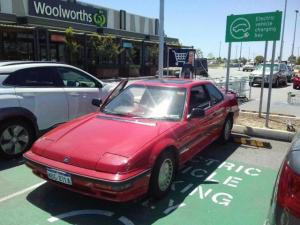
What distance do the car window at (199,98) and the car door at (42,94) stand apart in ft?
8.59

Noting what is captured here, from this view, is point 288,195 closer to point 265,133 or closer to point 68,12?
point 265,133

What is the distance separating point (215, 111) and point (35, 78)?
132 inches

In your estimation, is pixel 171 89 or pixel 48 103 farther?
pixel 48 103

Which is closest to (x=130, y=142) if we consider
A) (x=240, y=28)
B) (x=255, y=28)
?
(x=255, y=28)

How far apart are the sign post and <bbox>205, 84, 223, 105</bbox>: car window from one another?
221 cm

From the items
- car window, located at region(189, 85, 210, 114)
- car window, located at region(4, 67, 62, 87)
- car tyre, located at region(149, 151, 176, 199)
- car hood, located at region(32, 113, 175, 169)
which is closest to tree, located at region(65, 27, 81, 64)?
car window, located at region(4, 67, 62, 87)

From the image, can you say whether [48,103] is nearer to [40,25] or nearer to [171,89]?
[171,89]

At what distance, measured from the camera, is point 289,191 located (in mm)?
2248

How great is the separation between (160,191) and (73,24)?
2543cm

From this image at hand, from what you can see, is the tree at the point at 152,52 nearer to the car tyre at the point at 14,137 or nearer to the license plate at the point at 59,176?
the car tyre at the point at 14,137

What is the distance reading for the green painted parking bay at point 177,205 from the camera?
153 inches

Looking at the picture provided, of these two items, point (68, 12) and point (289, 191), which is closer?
point (289, 191)

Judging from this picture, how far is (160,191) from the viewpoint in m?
4.30

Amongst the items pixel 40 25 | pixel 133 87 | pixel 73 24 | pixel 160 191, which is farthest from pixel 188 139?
pixel 73 24
